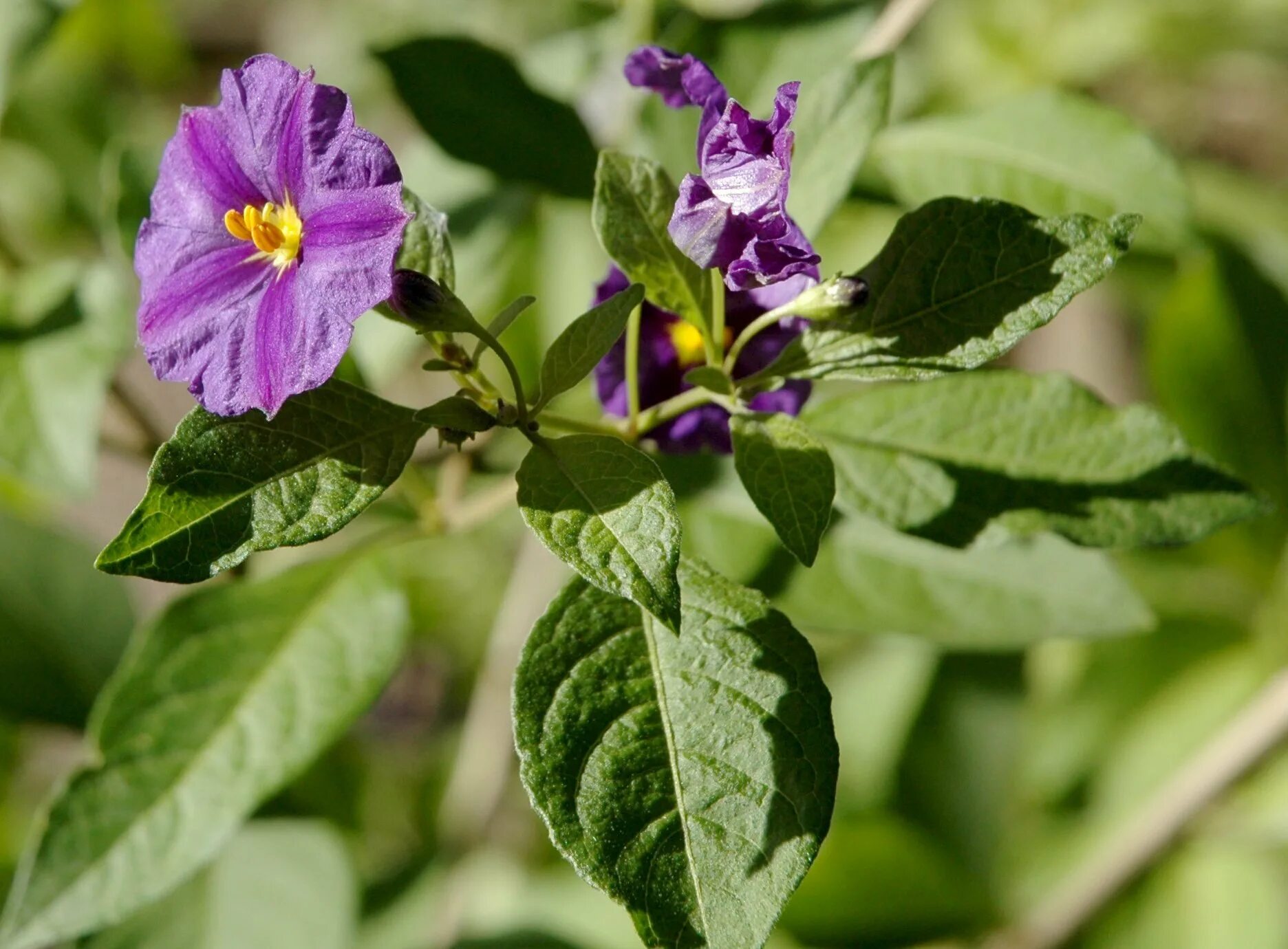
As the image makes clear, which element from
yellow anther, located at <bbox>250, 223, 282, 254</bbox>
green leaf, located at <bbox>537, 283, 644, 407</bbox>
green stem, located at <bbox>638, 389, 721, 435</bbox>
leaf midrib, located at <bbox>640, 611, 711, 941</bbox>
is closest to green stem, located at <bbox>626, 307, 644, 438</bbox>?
green stem, located at <bbox>638, 389, 721, 435</bbox>

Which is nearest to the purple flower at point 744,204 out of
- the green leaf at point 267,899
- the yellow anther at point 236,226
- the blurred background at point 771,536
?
the yellow anther at point 236,226

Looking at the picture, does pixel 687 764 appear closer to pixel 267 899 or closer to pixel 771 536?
pixel 771 536

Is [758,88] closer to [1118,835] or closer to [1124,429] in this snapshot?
[1124,429]

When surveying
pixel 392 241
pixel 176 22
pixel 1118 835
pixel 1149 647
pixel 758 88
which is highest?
pixel 392 241

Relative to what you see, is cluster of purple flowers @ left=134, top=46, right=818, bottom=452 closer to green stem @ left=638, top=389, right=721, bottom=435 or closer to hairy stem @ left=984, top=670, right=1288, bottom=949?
green stem @ left=638, top=389, right=721, bottom=435

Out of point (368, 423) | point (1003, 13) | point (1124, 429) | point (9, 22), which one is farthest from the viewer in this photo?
point (1003, 13)

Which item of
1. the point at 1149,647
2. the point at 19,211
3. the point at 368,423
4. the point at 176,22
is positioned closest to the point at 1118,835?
the point at 1149,647

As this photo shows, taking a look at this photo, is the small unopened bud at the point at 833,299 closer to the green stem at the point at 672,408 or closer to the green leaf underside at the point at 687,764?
the green stem at the point at 672,408
